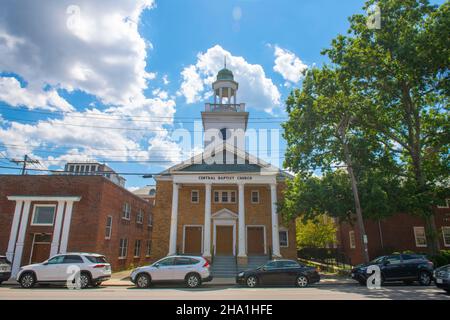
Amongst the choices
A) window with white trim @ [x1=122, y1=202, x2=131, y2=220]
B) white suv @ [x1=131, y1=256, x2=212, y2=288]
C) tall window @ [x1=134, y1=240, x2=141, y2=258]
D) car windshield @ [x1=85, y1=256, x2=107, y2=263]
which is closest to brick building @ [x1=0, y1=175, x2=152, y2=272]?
window with white trim @ [x1=122, y1=202, x2=131, y2=220]

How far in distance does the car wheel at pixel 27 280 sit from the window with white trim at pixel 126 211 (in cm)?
1111

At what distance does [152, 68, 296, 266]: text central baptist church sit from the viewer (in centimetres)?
2322

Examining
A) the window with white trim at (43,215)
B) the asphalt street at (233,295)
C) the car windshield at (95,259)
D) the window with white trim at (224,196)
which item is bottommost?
the asphalt street at (233,295)

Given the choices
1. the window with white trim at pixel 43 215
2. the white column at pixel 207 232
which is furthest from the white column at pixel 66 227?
the white column at pixel 207 232

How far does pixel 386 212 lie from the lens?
17.7 meters

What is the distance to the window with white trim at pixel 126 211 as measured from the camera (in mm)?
25320

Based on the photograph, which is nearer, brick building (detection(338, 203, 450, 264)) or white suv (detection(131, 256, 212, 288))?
white suv (detection(131, 256, 212, 288))

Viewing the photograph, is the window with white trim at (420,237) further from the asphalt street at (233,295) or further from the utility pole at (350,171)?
the asphalt street at (233,295)

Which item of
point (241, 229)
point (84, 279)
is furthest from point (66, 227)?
point (241, 229)

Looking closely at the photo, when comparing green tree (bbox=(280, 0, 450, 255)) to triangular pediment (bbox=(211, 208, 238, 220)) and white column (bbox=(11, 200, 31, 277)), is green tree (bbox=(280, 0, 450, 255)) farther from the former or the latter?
white column (bbox=(11, 200, 31, 277))

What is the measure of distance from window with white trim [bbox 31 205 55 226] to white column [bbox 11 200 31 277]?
0.45m
